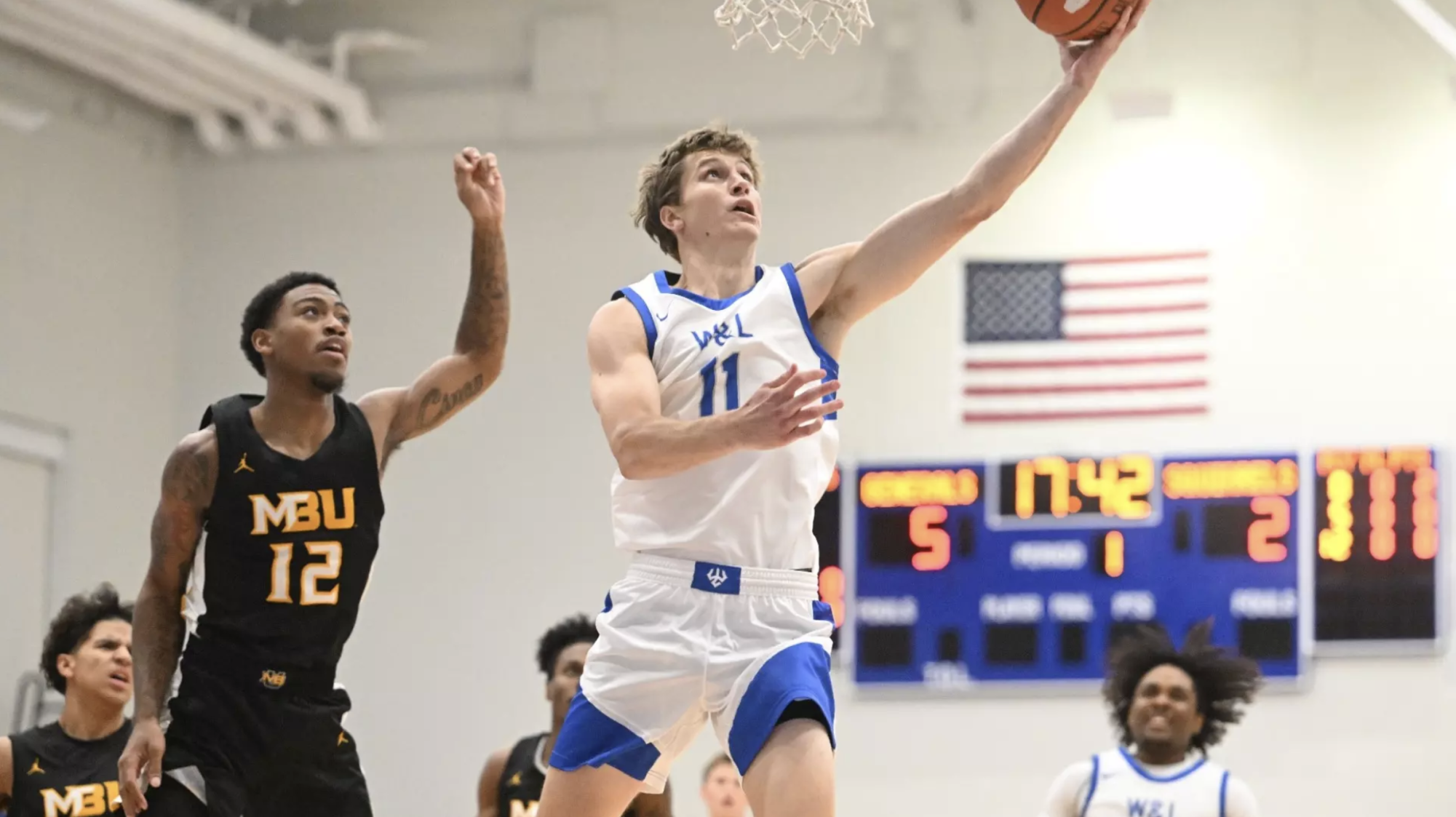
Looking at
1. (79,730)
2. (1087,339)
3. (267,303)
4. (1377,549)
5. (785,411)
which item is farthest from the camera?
(1087,339)

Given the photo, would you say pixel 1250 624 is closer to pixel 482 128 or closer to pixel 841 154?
pixel 841 154

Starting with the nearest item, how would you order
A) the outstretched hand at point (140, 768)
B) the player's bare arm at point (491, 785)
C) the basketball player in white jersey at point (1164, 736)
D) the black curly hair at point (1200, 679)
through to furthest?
the outstretched hand at point (140, 768) → the basketball player in white jersey at point (1164, 736) → the player's bare arm at point (491, 785) → the black curly hair at point (1200, 679)

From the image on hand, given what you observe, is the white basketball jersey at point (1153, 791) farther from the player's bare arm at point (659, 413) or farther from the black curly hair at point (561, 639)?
the player's bare arm at point (659, 413)

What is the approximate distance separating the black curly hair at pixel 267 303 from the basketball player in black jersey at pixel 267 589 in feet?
0.22

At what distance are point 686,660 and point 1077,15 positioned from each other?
1588mm

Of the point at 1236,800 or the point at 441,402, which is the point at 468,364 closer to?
the point at 441,402

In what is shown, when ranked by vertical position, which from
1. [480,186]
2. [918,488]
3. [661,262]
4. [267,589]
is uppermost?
[661,262]

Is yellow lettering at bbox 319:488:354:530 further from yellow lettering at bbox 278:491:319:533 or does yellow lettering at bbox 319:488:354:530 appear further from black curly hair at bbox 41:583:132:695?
black curly hair at bbox 41:583:132:695

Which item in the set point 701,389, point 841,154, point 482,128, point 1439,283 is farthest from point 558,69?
point 701,389

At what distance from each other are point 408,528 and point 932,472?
316 cm

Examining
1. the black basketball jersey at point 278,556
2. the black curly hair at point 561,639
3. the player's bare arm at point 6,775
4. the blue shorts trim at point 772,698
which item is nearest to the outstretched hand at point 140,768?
the black basketball jersey at point 278,556

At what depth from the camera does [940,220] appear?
4223 mm

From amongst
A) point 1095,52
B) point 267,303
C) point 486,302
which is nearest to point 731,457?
point 1095,52

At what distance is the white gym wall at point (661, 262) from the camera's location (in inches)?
391
